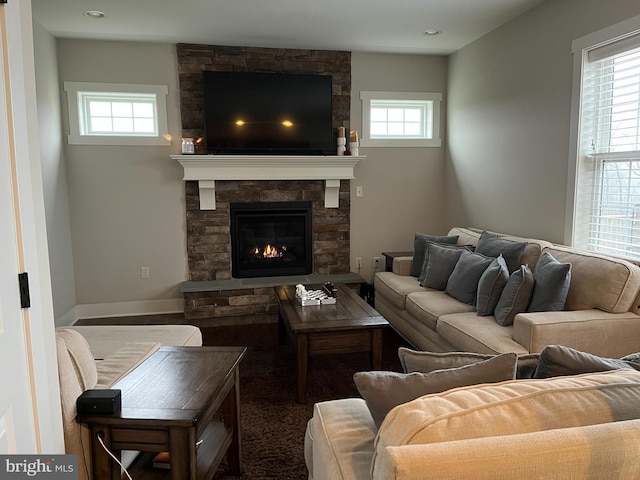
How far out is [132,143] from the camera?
4.59 metres

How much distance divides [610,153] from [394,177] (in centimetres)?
236

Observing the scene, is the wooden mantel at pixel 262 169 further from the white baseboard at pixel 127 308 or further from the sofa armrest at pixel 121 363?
the sofa armrest at pixel 121 363

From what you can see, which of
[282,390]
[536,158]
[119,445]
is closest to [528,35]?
[536,158]

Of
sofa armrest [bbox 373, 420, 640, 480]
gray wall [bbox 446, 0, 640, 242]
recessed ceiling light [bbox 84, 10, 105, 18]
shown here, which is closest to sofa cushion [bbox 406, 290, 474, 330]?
gray wall [bbox 446, 0, 640, 242]

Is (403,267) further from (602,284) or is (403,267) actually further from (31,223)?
(31,223)

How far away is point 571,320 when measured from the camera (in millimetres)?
2551

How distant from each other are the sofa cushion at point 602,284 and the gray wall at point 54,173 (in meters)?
4.01

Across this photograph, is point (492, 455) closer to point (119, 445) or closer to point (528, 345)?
point (119, 445)

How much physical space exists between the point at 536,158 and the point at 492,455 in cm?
338

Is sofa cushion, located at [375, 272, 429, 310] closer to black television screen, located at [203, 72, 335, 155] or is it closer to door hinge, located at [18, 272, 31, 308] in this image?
black television screen, located at [203, 72, 335, 155]

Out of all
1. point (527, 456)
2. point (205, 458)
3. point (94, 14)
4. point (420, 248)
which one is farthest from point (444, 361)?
point (94, 14)

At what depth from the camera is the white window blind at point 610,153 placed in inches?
117

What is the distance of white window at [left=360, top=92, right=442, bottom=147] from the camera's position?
508cm

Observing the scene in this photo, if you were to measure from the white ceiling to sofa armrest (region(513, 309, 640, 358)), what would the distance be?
2.48 meters
